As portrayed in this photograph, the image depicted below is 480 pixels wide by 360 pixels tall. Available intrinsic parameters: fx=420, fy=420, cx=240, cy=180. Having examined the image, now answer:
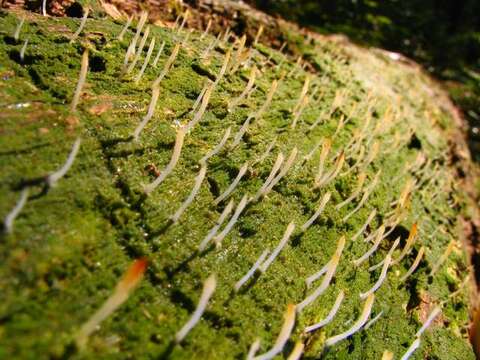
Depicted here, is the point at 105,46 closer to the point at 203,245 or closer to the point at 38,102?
the point at 38,102

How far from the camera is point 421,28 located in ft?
63.3

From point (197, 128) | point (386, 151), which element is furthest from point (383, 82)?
point (197, 128)

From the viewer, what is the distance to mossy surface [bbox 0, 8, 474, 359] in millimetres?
2117

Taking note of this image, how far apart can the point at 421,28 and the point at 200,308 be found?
20704 millimetres

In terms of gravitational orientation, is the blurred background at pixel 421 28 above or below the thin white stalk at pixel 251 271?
above

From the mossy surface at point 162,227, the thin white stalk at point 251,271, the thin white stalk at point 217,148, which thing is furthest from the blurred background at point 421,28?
the thin white stalk at point 251,271

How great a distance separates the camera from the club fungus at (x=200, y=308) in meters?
1.94

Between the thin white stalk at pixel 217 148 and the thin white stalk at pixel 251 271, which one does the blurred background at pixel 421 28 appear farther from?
the thin white stalk at pixel 251 271

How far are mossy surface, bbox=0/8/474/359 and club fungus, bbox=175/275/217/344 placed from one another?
0.28 feet

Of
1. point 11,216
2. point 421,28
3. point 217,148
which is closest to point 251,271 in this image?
point 217,148

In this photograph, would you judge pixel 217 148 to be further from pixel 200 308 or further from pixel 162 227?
pixel 200 308

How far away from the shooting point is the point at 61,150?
262cm

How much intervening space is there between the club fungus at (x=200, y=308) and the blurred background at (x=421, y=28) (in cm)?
1138

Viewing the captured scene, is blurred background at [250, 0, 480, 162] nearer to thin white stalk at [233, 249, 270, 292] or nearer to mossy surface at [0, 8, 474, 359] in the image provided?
mossy surface at [0, 8, 474, 359]
